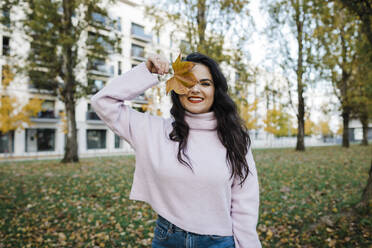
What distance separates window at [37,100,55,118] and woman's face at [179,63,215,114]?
2993cm

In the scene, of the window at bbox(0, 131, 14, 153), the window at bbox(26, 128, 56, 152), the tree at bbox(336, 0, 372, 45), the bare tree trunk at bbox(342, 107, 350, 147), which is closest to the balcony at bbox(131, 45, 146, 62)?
the window at bbox(26, 128, 56, 152)

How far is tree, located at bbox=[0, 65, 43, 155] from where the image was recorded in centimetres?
2305

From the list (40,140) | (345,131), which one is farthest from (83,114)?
(345,131)

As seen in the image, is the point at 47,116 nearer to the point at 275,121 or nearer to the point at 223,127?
the point at 275,121

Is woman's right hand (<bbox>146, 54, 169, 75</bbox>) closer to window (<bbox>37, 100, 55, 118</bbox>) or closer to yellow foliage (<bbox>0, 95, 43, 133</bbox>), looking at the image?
yellow foliage (<bbox>0, 95, 43, 133</bbox>)

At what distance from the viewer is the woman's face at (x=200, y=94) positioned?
180 cm

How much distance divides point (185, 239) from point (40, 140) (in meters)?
30.9

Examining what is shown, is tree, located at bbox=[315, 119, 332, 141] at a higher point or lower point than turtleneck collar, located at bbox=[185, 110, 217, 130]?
higher

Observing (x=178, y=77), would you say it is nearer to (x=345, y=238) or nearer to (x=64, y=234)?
(x=345, y=238)

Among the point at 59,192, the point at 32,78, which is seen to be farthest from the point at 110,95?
the point at 32,78

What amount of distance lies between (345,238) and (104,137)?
31650 millimetres

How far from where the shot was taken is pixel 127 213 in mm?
5477

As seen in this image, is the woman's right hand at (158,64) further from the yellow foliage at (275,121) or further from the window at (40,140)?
the yellow foliage at (275,121)

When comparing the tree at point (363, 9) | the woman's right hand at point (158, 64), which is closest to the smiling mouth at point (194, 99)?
the woman's right hand at point (158, 64)
